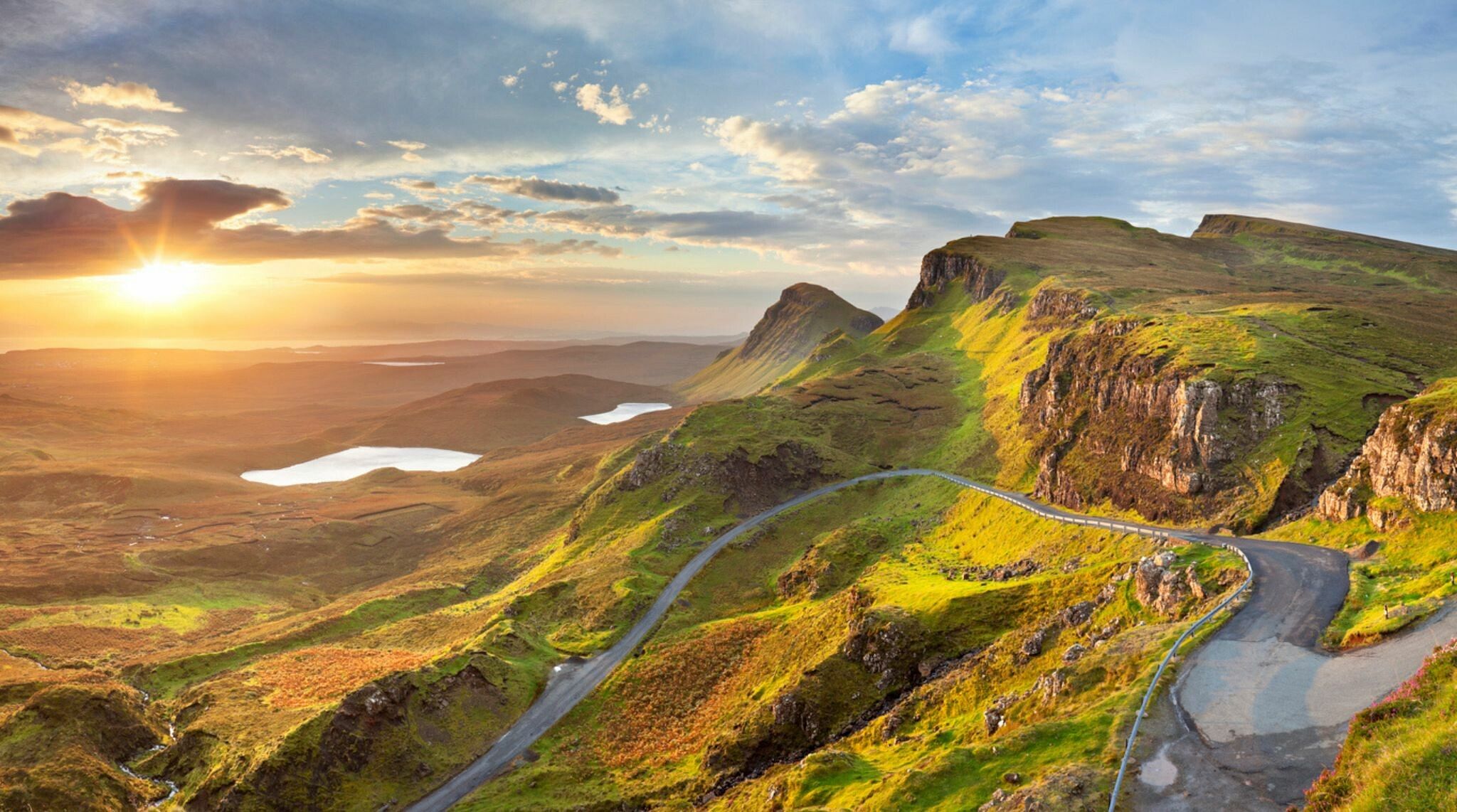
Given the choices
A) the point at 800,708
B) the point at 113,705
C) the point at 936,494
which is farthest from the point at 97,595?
the point at 936,494

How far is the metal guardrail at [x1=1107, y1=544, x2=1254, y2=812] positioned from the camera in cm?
2672

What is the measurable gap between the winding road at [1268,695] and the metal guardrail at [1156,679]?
487 mm

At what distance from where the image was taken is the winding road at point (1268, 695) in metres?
26.0

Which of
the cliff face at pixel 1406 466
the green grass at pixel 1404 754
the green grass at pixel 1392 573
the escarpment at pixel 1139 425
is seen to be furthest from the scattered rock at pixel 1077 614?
the escarpment at pixel 1139 425

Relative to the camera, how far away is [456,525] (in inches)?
6747

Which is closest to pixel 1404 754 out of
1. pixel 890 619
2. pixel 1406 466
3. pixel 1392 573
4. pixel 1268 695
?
pixel 1268 695

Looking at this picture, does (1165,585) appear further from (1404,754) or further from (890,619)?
(1404,754)

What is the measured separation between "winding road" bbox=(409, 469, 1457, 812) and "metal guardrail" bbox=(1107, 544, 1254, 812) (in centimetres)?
49

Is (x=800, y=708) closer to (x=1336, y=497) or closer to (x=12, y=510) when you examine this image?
(x=1336, y=497)

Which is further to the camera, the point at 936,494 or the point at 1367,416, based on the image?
the point at 936,494

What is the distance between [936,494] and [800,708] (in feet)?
180

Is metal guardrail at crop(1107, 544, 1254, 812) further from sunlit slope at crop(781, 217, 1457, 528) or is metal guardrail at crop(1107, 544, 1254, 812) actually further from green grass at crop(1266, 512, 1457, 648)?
sunlit slope at crop(781, 217, 1457, 528)

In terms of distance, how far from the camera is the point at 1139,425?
78375mm

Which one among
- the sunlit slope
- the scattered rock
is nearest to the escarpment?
the sunlit slope
